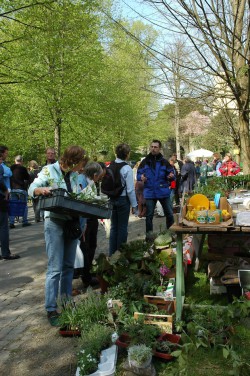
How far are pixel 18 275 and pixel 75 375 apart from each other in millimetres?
3160

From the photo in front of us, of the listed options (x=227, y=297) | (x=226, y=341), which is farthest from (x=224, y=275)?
(x=226, y=341)

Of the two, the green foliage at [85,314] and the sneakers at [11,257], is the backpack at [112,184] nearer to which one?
the green foliage at [85,314]

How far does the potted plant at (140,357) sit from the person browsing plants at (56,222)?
3.80ft

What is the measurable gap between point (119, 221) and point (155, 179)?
5.22 ft

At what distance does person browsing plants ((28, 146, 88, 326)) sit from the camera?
3.63 meters

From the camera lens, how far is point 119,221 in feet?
18.0

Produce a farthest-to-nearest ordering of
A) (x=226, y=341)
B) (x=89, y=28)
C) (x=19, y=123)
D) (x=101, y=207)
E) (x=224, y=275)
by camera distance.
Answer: (x=19, y=123)
(x=89, y=28)
(x=224, y=275)
(x=101, y=207)
(x=226, y=341)

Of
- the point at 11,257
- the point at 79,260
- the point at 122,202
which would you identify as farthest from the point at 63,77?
the point at 79,260

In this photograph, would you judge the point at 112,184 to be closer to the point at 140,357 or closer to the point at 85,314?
the point at 85,314

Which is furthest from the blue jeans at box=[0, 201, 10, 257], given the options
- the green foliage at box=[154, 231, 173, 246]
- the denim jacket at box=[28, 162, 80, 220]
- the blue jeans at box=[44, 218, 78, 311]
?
the denim jacket at box=[28, 162, 80, 220]

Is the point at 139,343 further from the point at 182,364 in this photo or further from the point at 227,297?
the point at 227,297

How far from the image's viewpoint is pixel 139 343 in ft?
9.77

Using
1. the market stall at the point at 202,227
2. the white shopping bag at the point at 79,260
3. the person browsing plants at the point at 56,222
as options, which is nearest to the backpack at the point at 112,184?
the white shopping bag at the point at 79,260

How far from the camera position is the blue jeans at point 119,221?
17.9 ft
